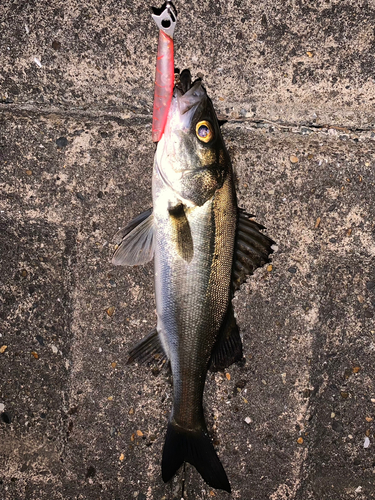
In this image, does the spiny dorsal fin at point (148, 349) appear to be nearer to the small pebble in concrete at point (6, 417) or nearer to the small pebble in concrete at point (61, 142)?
the small pebble in concrete at point (6, 417)

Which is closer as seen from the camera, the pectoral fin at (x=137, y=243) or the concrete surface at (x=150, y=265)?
the pectoral fin at (x=137, y=243)

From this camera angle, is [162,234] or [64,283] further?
[64,283]

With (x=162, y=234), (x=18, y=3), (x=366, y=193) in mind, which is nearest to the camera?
(x=162, y=234)

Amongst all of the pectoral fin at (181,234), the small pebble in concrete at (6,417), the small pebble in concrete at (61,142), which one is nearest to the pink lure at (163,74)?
the pectoral fin at (181,234)

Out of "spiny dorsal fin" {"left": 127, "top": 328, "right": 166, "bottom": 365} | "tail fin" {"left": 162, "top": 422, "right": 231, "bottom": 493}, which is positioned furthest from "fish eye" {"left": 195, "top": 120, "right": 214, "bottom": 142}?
"tail fin" {"left": 162, "top": 422, "right": 231, "bottom": 493}

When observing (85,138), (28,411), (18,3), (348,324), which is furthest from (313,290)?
(18,3)

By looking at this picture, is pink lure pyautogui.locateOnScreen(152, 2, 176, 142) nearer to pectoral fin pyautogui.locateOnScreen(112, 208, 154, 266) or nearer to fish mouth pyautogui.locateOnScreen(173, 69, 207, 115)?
fish mouth pyautogui.locateOnScreen(173, 69, 207, 115)

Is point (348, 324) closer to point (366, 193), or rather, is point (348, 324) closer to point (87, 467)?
point (366, 193)
